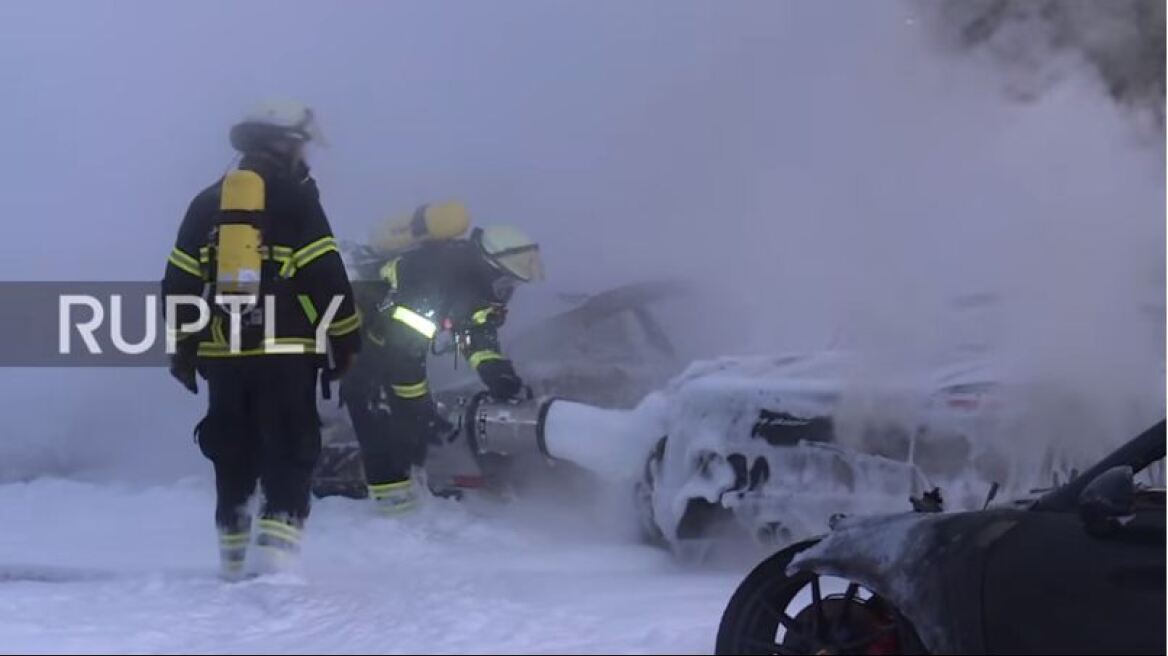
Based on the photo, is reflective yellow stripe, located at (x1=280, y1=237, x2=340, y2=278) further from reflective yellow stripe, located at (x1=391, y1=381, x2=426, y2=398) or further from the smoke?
reflective yellow stripe, located at (x1=391, y1=381, x2=426, y2=398)

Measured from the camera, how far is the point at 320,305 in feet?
13.3

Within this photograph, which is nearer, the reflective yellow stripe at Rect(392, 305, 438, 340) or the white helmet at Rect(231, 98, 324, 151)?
the white helmet at Rect(231, 98, 324, 151)

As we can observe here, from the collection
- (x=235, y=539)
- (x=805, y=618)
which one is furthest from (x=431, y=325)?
(x=805, y=618)

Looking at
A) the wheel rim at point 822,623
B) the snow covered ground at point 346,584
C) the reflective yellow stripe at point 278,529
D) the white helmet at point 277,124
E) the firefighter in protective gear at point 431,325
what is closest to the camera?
the wheel rim at point 822,623

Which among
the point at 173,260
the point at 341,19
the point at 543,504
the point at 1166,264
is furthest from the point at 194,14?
the point at 1166,264

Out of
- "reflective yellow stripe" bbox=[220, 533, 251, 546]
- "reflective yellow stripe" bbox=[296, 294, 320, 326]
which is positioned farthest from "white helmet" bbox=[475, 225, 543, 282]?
"reflective yellow stripe" bbox=[220, 533, 251, 546]

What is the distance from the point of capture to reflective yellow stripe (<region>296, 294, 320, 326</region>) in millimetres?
4016

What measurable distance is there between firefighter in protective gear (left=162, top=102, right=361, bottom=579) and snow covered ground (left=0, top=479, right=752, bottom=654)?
0.15 meters

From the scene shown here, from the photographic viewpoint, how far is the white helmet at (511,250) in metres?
4.33

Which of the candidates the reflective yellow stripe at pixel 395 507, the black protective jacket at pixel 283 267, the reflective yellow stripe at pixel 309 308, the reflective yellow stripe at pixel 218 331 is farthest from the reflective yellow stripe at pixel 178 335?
the reflective yellow stripe at pixel 395 507

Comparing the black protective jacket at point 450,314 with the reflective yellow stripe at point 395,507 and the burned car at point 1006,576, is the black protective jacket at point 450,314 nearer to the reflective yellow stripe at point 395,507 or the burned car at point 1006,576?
the reflective yellow stripe at point 395,507

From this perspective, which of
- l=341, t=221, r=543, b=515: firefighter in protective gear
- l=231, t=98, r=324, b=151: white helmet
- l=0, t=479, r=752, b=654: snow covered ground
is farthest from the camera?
l=341, t=221, r=543, b=515: firefighter in protective gear

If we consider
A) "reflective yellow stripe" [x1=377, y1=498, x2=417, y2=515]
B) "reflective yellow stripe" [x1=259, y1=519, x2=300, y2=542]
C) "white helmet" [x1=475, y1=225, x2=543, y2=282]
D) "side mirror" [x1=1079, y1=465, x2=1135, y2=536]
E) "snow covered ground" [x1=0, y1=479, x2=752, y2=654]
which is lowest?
"snow covered ground" [x1=0, y1=479, x2=752, y2=654]
